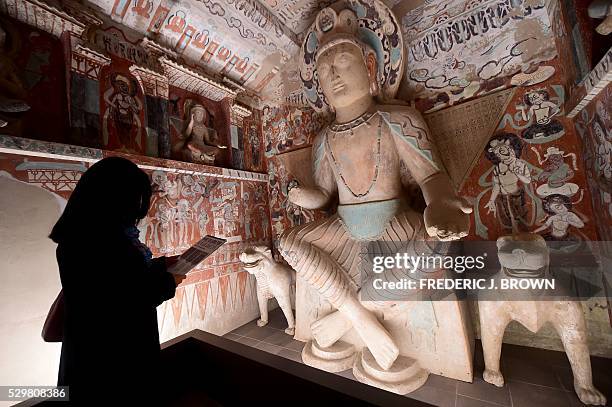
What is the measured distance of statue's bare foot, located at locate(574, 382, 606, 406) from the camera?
144cm

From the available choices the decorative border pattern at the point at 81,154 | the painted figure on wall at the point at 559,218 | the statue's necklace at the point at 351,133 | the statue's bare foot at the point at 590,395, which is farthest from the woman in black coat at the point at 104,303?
the painted figure on wall at the point at 559,218

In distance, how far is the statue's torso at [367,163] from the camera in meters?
2.18

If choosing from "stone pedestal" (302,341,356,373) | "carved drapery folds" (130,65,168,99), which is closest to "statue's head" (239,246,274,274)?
"stone pedestal" (302,341,356,373)

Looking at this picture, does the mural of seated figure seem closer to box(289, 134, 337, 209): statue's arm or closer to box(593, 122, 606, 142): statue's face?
box(289, 134, 337, 209): statue's arm

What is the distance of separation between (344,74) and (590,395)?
280cm

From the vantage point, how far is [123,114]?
2385mm

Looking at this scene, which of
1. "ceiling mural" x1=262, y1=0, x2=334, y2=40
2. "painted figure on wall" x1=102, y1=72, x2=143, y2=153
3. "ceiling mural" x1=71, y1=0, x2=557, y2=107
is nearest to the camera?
"ceiling mural" x1=71, y1=0, x2=557, y2=107

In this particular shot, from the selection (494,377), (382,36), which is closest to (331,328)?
(494,377)

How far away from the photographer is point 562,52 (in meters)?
1.93

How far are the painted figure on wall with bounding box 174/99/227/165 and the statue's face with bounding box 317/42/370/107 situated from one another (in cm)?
162

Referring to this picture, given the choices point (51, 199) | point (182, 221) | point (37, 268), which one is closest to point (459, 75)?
point (182, 221)

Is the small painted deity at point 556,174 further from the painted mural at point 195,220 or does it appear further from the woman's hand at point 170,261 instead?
the painted mural at point 195,220

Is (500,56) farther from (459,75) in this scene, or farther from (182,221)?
(182,221)

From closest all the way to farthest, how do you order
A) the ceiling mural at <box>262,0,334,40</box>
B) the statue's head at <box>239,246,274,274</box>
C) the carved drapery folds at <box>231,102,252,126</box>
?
the statue's head at <box>239,246,274,274</box> → the ceiling mural at <box>262,0,334,40</box> → the carved drapery folds at <box>231,102,252,126</box>
